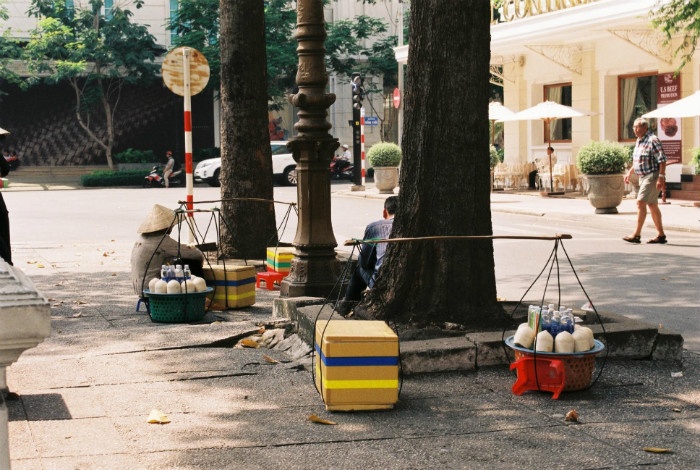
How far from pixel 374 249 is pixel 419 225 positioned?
1.01 metres

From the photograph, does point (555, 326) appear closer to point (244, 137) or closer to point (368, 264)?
point (368, 264)

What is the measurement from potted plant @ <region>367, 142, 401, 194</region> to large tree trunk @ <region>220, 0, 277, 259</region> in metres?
18.6

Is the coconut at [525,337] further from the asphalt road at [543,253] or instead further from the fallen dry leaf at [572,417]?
the fallen dry leaf at [572,417]

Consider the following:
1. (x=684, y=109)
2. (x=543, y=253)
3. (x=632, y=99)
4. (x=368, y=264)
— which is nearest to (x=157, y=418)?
(x=368, y=264)

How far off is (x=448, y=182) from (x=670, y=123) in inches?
798

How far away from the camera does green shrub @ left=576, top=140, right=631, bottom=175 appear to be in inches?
824

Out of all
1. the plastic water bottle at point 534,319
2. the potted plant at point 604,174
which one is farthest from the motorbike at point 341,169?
the plastic water bottle at point 534,319

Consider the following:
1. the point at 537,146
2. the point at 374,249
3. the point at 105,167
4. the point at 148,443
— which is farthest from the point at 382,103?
the point at 148,443

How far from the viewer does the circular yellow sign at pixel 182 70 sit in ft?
44.8

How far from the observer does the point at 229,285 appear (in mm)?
9500

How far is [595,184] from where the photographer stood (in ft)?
68.9

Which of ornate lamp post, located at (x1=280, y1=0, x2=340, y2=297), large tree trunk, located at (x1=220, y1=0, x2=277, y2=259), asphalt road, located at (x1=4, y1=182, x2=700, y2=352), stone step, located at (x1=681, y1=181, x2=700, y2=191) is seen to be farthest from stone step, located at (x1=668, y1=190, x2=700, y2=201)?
ornate lamp post, located at (x1=280, y1=0, x2=340, y2=297)

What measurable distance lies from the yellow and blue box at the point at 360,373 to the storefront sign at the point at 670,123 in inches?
848

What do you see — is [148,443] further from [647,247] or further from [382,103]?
[382,103]
